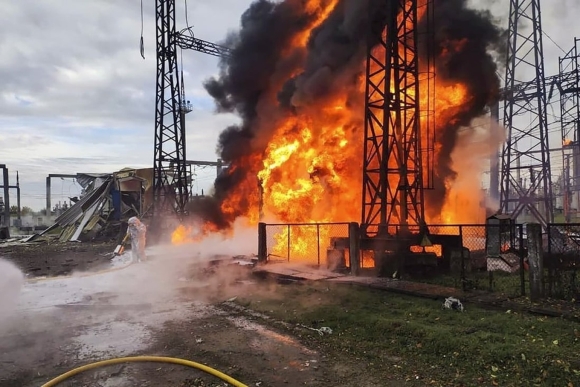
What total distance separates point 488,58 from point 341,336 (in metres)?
15.9

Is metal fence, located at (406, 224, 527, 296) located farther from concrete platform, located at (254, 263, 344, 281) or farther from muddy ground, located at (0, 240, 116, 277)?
muddy ground, located at (0, 240, 116, 277)

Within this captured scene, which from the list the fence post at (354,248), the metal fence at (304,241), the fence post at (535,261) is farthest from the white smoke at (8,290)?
the fence post at (535,261)

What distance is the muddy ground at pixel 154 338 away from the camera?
5.64 metres

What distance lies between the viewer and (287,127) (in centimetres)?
1919

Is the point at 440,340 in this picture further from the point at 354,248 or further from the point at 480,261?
the point at 480,261

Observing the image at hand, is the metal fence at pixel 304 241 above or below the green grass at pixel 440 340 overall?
above

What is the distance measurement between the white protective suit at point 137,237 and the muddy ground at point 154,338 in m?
3.92

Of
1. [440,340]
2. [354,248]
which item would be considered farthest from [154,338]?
[354,248]

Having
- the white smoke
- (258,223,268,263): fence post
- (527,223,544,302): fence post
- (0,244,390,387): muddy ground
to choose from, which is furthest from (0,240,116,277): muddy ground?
(527,223,544,302): fence post

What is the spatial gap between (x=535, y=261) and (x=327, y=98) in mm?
10501

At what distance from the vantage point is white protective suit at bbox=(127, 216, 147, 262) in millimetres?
16812

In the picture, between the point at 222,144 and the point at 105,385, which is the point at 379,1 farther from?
the point at 105,385

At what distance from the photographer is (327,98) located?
56.0 feet

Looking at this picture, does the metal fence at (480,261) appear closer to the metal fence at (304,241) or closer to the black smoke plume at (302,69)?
the metal fence at (304,241)
